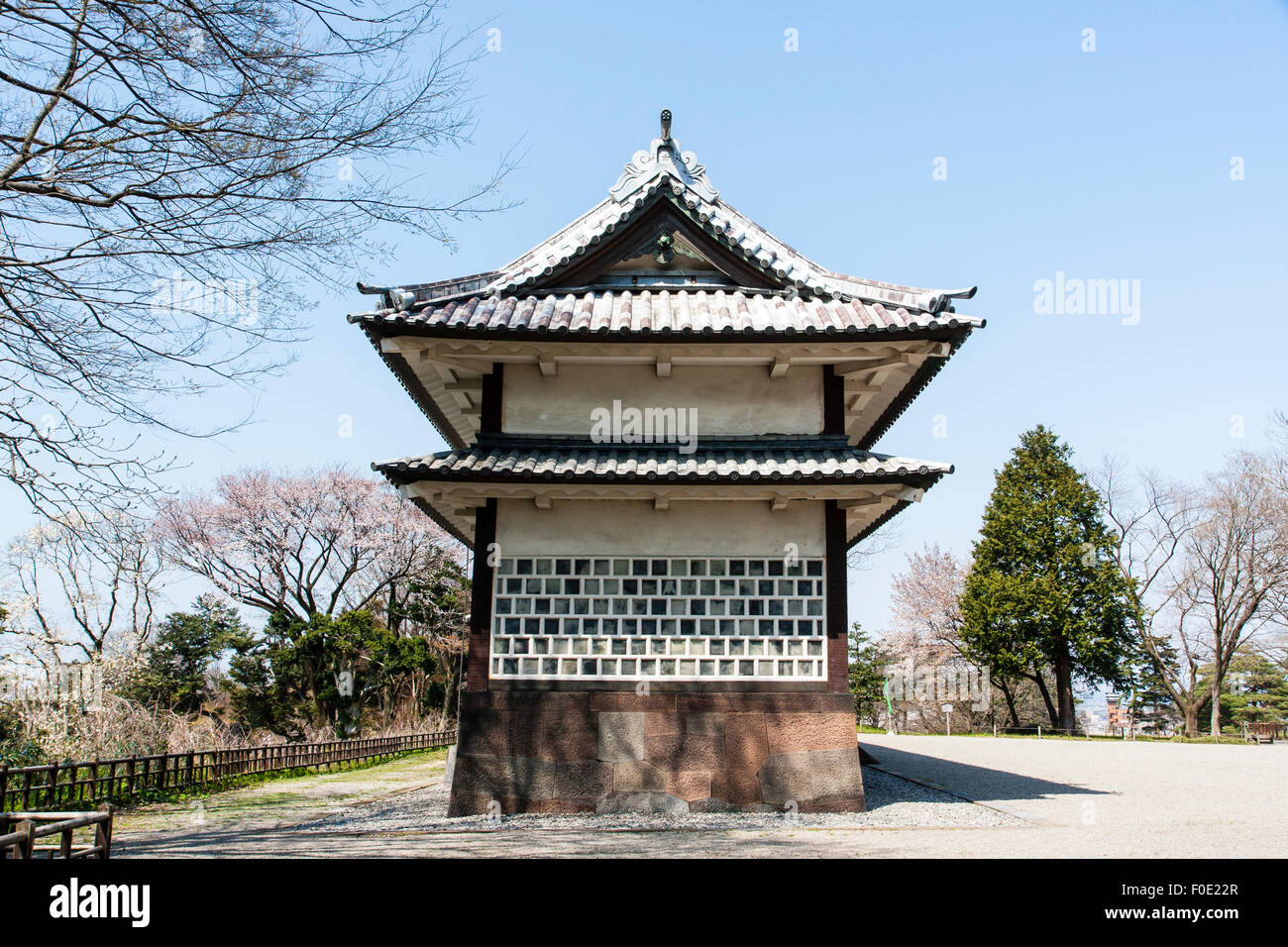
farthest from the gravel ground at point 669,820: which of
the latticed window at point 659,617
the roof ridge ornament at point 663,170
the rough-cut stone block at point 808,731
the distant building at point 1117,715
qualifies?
the distant building at point 1117,715

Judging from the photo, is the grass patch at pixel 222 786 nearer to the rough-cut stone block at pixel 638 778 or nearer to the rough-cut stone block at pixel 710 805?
the rough-cut stone block at pixel 638 778

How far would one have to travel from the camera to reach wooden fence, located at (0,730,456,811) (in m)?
12.4

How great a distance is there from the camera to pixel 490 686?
39.1 ft

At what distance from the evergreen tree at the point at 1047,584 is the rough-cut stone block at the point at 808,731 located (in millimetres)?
30498

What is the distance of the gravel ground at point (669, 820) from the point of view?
10671 millimetres

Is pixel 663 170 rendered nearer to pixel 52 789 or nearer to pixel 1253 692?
pixel 52 789

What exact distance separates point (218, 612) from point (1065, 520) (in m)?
37.4

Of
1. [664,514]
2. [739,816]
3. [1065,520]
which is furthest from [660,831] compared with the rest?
[1065,520]

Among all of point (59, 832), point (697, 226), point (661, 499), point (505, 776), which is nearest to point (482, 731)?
point (505, 776)

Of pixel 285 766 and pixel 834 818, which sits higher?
pixel 834 818

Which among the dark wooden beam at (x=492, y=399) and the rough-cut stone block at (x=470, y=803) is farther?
the dark wooden beam at (x=492, y=399)

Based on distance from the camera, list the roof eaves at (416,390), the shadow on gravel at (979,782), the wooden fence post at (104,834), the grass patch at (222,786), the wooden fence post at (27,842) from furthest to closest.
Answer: the grass patch at (222,786) < the shadow on gravel at (979,782) < the roof eaves at (416,390) < the wooden fence post at (104,834) < the wooden fence post at (27,842)

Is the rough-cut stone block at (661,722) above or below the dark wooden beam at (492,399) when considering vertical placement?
→ below
